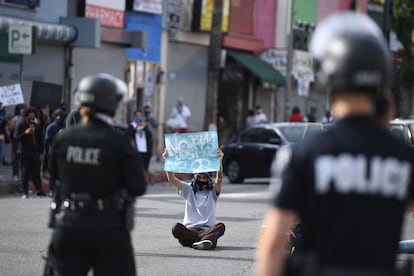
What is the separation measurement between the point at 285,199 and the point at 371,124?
1.43 ft

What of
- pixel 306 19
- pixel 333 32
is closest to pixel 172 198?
pixel 333 32

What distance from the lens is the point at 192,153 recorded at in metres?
13.3

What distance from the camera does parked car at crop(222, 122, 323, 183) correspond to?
82.9ft

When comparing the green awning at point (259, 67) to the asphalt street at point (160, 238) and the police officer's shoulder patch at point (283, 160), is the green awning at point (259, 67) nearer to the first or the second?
the asphalt street at point (160, 238)

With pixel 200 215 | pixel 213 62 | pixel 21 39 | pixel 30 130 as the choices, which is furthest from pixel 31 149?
pixel 213 62

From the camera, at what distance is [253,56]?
1644 inches

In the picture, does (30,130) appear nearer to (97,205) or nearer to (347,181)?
(97,205)

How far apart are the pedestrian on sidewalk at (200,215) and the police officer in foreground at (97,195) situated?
21.9 feet

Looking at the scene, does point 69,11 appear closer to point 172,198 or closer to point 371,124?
point 172,198

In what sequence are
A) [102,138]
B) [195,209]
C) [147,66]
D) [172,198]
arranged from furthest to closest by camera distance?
[147,66] < [172,198] < [195,209] < [102,138]

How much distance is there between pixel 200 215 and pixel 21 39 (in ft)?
35.3

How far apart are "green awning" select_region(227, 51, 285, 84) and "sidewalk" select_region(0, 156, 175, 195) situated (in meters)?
7.29

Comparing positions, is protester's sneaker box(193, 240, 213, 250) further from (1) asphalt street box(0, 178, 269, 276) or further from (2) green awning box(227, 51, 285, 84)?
(2) green awning box(227, 51, 285, 84)

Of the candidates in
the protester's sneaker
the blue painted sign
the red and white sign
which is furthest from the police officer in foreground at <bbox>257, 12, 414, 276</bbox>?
the red and white sign
